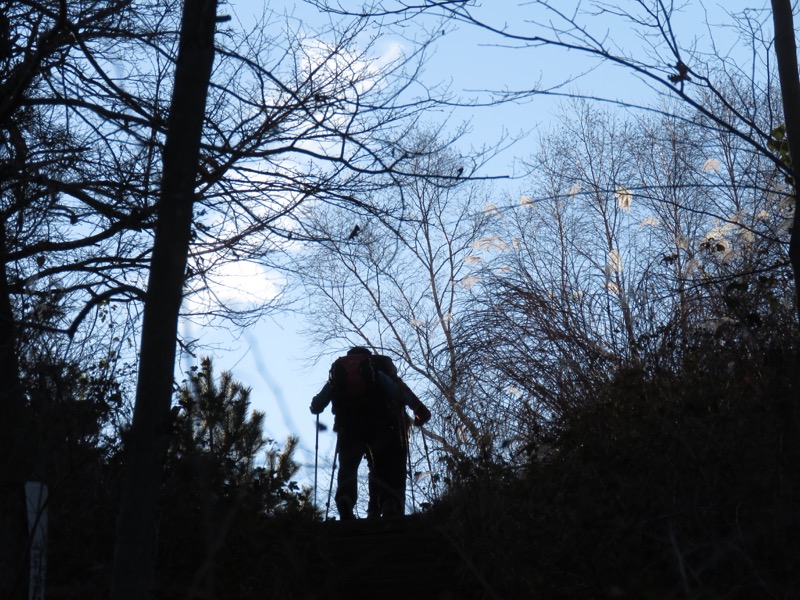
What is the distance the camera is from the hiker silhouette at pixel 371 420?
8.20 metres

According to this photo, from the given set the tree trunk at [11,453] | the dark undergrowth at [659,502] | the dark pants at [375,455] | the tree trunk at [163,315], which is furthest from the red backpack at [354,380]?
the tree trunk at [163,315]

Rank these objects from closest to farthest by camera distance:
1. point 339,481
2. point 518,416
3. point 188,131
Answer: point 188,131, point 339,481, point 518,416

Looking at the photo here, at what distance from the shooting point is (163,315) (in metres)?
3.49

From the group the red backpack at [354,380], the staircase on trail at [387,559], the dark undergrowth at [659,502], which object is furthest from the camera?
the red backpack at [354,380]

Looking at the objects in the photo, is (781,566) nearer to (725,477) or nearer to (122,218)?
(725,477)

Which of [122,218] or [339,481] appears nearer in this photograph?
[122,218]

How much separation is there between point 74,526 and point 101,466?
1.97 feet

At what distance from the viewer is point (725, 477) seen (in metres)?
5.96

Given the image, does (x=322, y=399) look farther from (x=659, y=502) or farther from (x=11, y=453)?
(x=659, y=502)

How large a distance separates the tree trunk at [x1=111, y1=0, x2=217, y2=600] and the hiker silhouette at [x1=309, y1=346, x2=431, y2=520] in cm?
469

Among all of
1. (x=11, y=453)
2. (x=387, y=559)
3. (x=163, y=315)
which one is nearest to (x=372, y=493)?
(x=387, y=559)

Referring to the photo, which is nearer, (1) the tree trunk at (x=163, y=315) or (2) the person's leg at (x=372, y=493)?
(1) the tree trunk at (x=163, y=315)

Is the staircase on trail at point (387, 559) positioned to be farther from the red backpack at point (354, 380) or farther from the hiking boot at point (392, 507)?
the red backpack at point (354, 380)

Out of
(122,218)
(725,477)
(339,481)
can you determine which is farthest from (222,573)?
(725,477)
